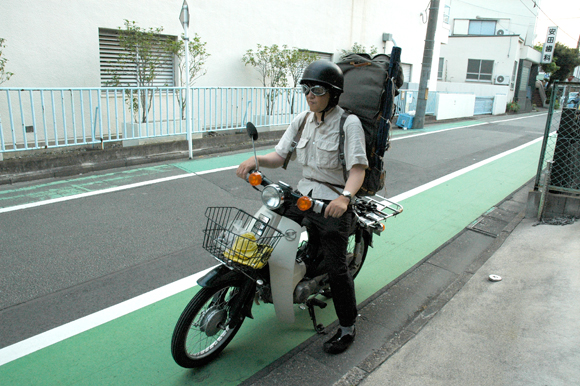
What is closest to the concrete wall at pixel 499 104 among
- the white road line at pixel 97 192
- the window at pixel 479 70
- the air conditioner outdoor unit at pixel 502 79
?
the air conditioner outdoor unit at pixel 502 79

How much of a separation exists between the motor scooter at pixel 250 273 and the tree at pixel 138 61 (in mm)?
6725

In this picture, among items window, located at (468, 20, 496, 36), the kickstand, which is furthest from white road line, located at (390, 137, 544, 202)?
window, located at (468, 20, 496, 36)

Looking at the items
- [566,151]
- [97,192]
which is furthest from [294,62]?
[566,151]

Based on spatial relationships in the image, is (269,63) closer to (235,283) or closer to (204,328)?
(235,283)

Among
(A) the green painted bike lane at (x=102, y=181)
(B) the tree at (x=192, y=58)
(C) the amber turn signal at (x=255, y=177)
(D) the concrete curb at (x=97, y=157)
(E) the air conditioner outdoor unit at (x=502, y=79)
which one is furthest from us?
(E) the air conditioner outdoor unit at (x=502, y=79)

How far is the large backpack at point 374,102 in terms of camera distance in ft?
10.1

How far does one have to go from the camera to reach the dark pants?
2.99 metres

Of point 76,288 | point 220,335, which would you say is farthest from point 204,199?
point 220,335

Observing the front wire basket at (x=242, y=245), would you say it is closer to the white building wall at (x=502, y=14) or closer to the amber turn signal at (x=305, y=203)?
the amber turn signal at (x=305, y=203)

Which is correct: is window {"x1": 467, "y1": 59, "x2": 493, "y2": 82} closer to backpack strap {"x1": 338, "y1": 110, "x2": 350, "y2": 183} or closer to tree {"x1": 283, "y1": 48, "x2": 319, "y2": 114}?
tree {"x1": 283, "y1": 48, "x2": 319, "y2": 114}

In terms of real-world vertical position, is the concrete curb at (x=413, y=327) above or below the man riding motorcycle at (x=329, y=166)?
below

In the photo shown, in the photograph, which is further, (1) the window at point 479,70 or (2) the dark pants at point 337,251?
(1) the window at point 479,70

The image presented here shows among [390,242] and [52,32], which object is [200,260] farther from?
[52,32]

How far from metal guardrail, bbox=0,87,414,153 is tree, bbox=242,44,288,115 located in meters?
0.87
